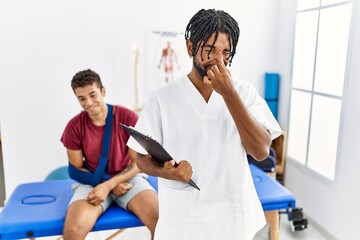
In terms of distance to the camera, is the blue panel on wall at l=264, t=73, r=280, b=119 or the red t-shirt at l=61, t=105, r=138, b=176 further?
the blue panel on wall at l=264, t=73, r=280, b=119

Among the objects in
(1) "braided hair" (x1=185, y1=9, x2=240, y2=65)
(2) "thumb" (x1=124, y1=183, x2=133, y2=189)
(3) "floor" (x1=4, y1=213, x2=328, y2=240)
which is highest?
(1) "braided hair" (x1=185, y1=9, x2=240, y2=65)

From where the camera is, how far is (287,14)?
2.90m

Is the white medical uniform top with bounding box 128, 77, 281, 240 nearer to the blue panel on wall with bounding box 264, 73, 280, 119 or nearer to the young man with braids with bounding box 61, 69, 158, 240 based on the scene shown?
the young man with braids with bounding box 61, 69, 158, 240

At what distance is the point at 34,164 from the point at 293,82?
2.25 metres

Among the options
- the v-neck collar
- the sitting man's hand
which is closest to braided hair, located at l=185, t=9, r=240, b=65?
the v-neck collar

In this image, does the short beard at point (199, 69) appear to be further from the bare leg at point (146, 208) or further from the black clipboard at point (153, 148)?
the bare leg at point (146, 208)

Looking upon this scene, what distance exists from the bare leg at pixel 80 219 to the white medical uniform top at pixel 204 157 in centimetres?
76

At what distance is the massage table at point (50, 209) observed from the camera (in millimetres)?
1685

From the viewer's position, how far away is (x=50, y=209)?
1.83 meters

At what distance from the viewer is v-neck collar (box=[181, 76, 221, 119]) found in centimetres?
102

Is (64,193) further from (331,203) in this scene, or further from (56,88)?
(331,203)

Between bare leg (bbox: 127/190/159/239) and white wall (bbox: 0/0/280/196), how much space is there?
3.85 ft

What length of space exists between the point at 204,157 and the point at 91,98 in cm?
108

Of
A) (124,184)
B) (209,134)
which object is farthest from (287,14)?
(209,134)
